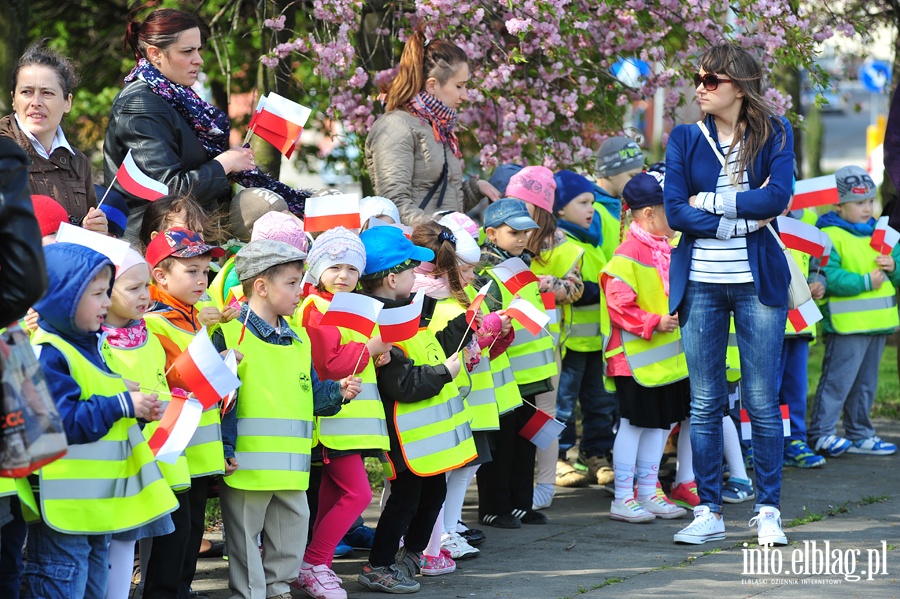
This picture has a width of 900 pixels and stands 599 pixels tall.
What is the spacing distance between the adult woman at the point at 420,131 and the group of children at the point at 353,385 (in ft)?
1.31

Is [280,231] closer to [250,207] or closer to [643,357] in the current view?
[250,207]

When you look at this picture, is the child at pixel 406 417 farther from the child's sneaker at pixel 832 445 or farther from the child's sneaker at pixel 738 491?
the child's sneaker at pixel 832 445

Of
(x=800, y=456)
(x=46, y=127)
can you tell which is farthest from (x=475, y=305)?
(x=800, y=456)

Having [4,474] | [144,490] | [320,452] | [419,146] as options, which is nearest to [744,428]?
[419,146]

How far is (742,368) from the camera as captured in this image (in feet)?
19.6

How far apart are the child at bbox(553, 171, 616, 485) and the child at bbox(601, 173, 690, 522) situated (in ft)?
1.82

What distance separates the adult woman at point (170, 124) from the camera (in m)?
5.50

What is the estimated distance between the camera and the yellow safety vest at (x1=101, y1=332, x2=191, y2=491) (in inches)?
170

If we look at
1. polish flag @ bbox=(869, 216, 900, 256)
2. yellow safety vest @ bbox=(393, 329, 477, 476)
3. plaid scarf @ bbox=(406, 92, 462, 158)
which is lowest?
yellow safety vest @ bbox=(393, 329, 477, 476)

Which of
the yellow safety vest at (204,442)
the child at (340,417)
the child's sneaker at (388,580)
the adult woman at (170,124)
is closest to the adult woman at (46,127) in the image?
the adult woman at (170,124)

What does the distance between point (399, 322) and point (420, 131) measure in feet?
6.61

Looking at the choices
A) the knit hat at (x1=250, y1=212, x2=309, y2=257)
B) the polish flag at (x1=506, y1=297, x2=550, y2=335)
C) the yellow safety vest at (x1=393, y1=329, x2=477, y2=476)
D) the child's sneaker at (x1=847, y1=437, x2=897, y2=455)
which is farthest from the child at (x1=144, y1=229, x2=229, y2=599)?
the child's sneaker at (x1=847, y1=437, x2=897, y2=455)

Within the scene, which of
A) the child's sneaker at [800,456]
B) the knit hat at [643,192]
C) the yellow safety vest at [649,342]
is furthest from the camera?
the child's sneaker at [800,456]

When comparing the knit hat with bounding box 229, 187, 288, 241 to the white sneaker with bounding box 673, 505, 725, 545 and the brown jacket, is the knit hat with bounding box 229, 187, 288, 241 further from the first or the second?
the white sneaker with bounding box 673, 505, 725, 545
